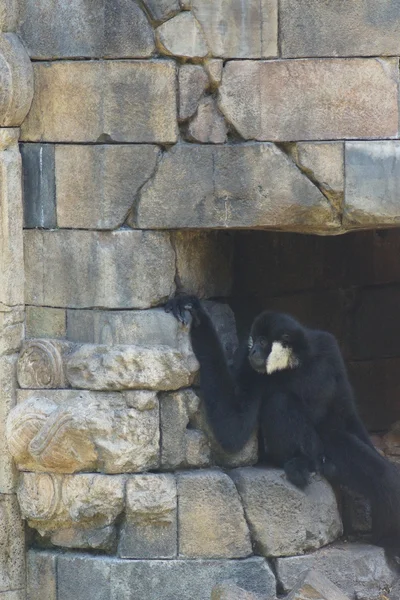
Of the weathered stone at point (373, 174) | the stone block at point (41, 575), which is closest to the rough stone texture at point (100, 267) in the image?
the weathered stone at point (373, 174)

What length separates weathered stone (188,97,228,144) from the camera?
7.12 meters

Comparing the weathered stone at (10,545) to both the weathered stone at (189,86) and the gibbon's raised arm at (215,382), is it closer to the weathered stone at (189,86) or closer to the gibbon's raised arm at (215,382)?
the gibbon's raised arm at (215,382)

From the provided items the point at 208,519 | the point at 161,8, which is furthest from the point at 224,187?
the point at 208,519

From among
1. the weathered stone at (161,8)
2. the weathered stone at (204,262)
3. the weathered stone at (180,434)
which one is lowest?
the weathered stone at (180,434)

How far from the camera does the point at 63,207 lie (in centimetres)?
720

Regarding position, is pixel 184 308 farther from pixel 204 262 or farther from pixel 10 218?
pixel 10 218

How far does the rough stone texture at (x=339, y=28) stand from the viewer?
6988 millimetres

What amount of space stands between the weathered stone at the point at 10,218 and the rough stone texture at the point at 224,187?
0.64m

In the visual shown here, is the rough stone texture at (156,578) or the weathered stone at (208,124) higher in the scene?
the weathered stone at (208,124)

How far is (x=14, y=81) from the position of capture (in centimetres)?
702

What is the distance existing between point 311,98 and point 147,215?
3.52 feet

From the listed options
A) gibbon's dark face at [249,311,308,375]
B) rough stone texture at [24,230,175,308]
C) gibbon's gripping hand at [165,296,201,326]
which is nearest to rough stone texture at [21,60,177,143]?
rough stone texture at [24,230,175,308]

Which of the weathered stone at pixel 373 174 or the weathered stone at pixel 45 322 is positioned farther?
the weathered stone at pixel 45 322

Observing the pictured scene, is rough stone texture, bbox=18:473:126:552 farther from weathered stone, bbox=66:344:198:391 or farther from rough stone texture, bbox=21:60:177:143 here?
rough stone texture, bbox=21:60:177:143
